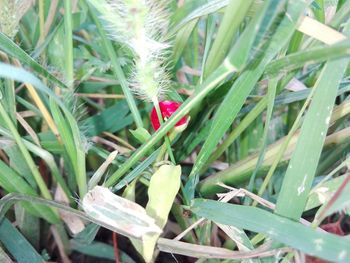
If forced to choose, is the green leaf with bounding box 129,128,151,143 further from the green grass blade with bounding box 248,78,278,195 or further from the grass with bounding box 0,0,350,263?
the green grass blade with bounding box 248,78,278,195

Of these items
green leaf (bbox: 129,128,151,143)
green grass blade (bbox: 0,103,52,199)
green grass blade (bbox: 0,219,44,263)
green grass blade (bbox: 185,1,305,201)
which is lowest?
green grass blade (bbox: 0,219,44,263)

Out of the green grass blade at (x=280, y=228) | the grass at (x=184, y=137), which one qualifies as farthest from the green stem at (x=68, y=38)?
the green grass blade at (x=280, y=228)

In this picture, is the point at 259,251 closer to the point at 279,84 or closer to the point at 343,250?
the point at 343,250

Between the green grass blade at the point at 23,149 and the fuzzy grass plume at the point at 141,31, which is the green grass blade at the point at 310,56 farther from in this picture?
the green grass blade at the point at 23,149

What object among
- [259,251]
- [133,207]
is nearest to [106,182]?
[133,207]

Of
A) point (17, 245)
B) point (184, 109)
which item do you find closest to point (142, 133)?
point (184, 109)

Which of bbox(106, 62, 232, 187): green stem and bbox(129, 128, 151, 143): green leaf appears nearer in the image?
bbox(106, 62, 232, 187): green stem

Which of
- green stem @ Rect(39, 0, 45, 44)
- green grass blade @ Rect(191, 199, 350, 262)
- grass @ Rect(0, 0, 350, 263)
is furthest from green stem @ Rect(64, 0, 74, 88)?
green grass blade @ Rect(191, 199, 350, 262)
